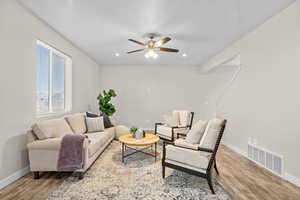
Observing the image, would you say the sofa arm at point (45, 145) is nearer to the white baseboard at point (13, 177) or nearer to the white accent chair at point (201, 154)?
the white baseboard at point (13, 177)

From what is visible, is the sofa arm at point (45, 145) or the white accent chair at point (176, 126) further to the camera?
the white accent chair at point (176, 126)

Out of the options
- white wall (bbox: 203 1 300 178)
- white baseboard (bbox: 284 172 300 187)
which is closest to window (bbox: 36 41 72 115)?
white wall (bbox: 203 1 300 178)

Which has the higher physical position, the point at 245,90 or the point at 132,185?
the point at 245,90

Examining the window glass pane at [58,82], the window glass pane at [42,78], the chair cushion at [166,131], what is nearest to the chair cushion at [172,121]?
the chair cushion at [166,131]

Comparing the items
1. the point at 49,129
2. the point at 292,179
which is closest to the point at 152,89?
the point at 49,129

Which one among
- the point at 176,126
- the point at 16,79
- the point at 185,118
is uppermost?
the point at 16,79

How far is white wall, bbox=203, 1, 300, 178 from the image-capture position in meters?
2.41

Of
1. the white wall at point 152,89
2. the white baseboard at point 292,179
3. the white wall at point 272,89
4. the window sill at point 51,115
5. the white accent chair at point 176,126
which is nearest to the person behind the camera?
the white baseboard at point 292,179

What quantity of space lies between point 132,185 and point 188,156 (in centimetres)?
94

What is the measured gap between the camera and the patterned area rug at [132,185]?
204 cm

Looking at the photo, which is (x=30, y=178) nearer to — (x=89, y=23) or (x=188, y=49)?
(x=89, y=23)

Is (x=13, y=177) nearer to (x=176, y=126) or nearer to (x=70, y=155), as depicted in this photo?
(x=70, y=155)

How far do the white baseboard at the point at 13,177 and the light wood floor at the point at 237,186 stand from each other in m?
0.06

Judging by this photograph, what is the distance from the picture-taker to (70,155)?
7.83ft
